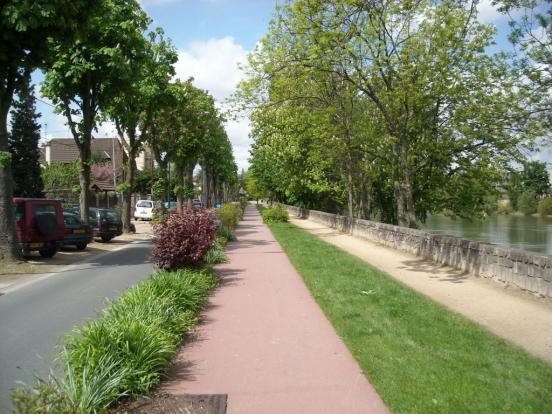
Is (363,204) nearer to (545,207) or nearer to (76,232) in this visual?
(76,232)

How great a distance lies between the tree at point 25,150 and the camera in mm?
39219

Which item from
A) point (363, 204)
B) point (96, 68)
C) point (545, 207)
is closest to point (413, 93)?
point (96, 68)

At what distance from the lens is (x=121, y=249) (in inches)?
778

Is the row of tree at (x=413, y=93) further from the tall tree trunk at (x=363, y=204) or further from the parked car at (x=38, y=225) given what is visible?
the parked car at (x=38, y=225)

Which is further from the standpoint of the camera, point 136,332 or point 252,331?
point 252,331

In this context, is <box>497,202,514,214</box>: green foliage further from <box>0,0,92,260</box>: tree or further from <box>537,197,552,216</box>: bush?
<box>0,0,92,260</box>: tree

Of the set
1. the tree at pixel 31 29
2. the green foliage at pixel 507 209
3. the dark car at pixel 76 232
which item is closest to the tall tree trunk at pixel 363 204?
the dark car at pixel 76 232

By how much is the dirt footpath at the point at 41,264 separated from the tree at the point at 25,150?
68.4ft

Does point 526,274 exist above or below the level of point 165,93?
below

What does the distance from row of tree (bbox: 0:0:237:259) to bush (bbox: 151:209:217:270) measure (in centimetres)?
365

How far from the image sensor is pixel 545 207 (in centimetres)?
6662

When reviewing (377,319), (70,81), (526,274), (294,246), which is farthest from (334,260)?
(70,81)

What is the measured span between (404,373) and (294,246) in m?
14.9

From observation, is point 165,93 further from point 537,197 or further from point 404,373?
point 537,197
